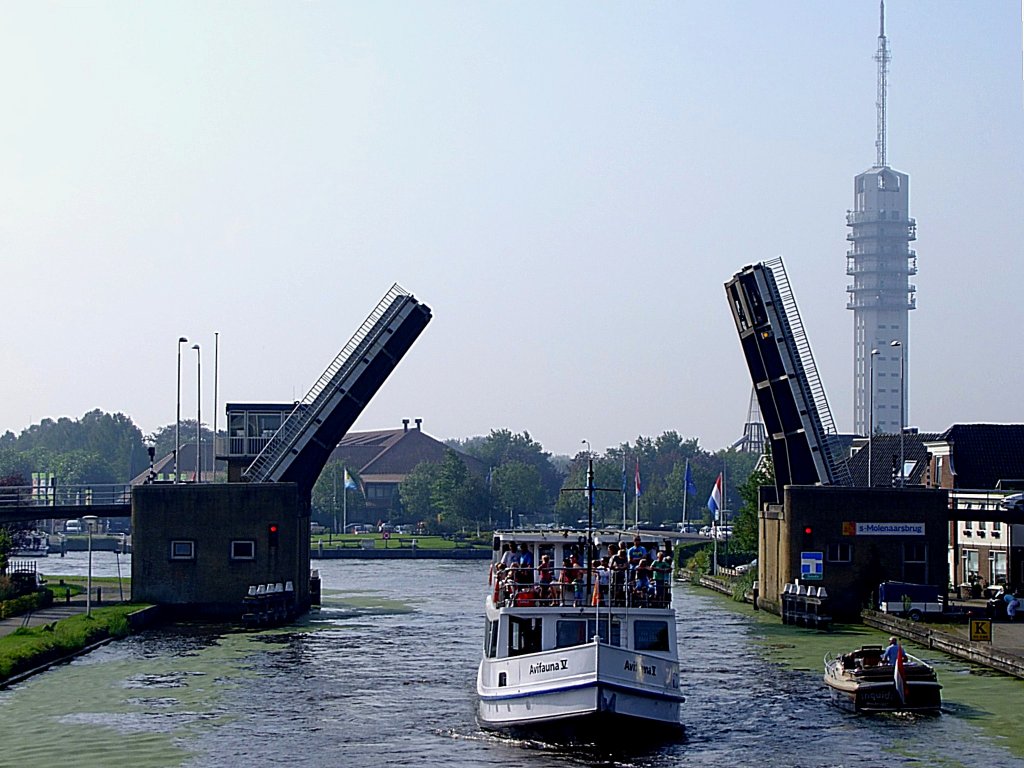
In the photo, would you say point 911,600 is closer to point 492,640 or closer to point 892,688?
point 892,688

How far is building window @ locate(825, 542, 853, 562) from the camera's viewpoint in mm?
49250

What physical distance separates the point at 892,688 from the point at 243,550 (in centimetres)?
2345

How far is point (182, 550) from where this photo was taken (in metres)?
48.3

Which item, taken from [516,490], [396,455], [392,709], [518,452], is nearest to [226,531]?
[392,709]

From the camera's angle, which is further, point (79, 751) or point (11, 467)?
point (11, 467)

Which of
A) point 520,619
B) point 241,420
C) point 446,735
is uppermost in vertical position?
point 241,420

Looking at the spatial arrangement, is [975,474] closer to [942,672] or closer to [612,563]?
[942,672]

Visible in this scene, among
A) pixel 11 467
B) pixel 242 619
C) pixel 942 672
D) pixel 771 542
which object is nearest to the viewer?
pixel 942 672

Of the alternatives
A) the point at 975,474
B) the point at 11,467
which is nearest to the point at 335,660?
the point at 975,474

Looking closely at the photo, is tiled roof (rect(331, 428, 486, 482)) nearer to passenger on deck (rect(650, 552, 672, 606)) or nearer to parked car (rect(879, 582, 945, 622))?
parked car (rect(879, 582, 945, 622))

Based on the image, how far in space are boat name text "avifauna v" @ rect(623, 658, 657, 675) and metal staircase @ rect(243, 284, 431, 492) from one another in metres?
23.9

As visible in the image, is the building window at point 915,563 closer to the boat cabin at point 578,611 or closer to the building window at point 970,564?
the building window at point 970,564

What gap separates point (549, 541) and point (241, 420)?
26.6 m

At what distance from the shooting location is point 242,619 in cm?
4753
